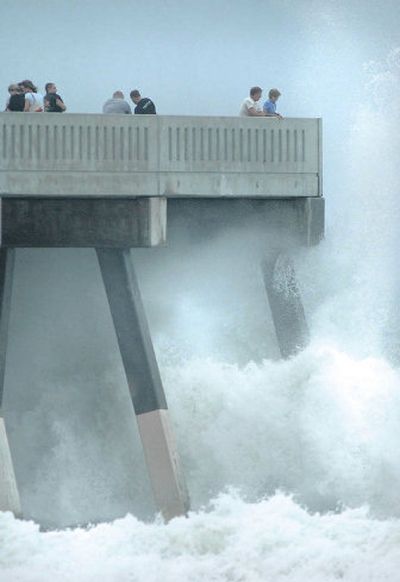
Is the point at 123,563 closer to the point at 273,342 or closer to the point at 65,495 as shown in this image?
the point at 65,495

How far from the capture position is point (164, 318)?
39.3m

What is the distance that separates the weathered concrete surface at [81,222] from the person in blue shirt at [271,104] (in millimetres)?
2324

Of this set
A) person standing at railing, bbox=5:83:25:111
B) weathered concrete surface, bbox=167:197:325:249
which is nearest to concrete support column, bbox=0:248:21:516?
person standing at railing, bbox=5:83:25:111

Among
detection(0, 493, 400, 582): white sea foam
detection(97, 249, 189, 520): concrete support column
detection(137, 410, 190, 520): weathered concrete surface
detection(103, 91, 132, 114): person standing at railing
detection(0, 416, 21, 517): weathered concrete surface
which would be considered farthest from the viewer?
detection(103, 91, 132, 114): person standing at railing

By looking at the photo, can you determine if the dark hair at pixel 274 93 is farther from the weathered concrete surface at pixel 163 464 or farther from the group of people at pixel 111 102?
the weathered concrete surface at pixel 163 464

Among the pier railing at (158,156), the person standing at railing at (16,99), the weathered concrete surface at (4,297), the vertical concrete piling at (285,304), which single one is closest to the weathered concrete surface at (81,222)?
the pier railing at (158,156)

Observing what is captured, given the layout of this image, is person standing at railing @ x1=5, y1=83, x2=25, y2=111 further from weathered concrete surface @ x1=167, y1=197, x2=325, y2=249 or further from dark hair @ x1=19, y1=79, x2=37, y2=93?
weathered concrete surface @ x1=167, y1=197, x2=325, y2=249

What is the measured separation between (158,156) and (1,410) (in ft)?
15.8

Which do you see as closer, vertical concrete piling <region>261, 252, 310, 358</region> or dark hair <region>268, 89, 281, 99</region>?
dark hair <region>268, 89, 281, 99</region>

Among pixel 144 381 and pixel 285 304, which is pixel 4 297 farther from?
pixel 285 304

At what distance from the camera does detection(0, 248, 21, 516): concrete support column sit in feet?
112

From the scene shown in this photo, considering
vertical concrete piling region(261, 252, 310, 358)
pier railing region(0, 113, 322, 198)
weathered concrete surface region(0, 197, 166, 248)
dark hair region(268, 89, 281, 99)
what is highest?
dark hair region(268, 89, 281, 99)

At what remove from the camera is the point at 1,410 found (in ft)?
118

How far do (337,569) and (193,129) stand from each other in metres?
7.38
